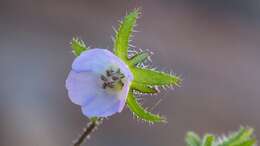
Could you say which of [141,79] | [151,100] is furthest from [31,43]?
[141,79]

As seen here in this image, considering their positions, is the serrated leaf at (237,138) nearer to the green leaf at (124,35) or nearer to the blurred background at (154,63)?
the green leaf at (124,35)

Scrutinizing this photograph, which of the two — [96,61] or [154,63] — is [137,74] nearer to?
[96,61]

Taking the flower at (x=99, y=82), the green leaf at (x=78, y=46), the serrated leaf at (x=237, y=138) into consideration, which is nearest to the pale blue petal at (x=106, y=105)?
the flower at (x=99, y=82)

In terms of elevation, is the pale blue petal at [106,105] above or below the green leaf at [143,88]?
below

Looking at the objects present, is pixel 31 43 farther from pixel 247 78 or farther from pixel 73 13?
pixel 247 78

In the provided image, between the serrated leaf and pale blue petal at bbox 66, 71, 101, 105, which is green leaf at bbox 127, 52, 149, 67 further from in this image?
the serrated leaf

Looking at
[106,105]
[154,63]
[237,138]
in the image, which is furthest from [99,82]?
[154,63]
